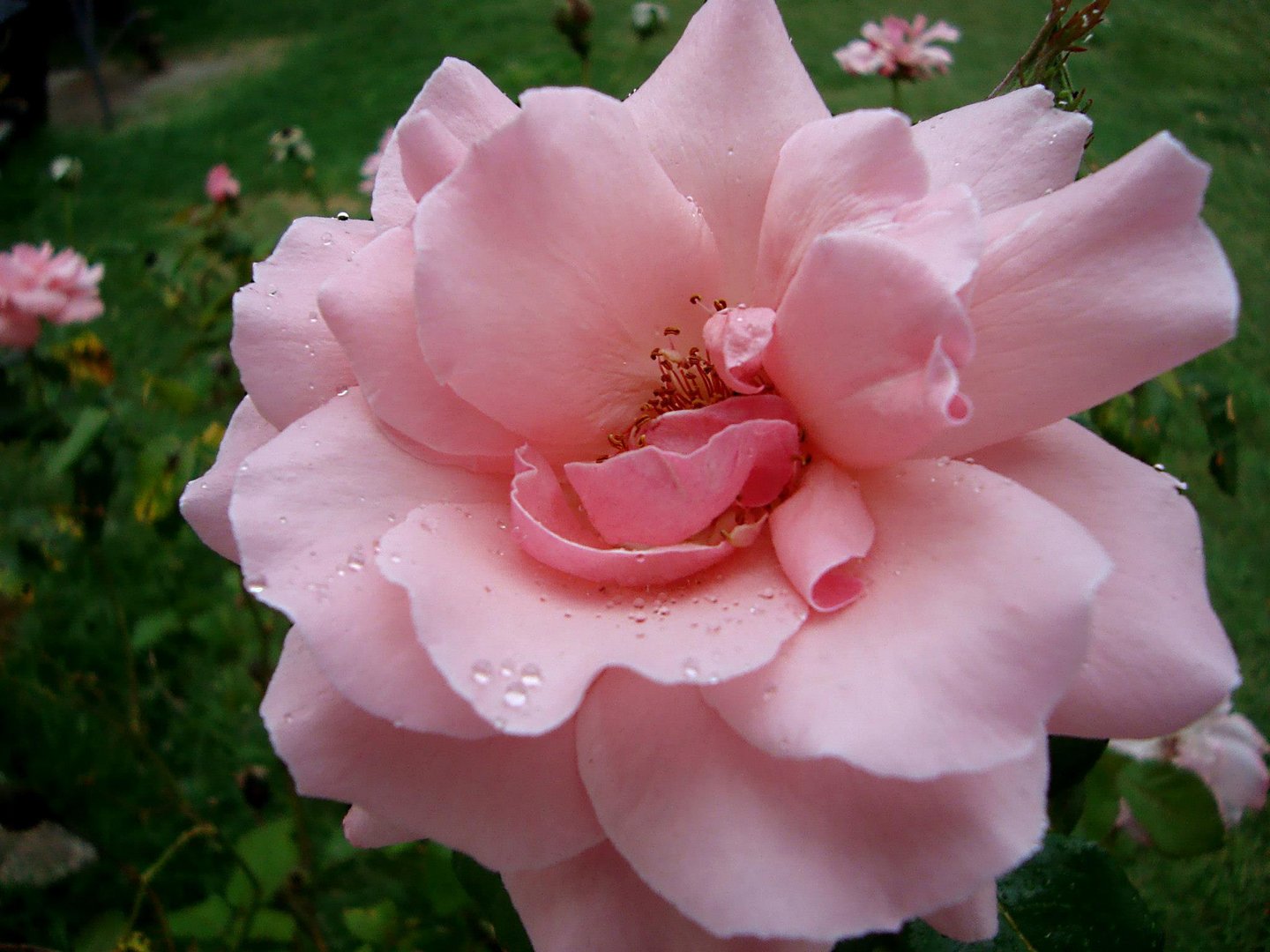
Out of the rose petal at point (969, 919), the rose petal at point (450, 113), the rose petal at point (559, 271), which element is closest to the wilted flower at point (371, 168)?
the rose petal at point (450, 113)

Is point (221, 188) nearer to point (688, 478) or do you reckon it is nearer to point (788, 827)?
point (688, 478)

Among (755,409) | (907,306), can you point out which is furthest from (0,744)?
(907,306)

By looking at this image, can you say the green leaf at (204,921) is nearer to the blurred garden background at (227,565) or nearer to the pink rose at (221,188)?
the blurred garden background at (227,565)

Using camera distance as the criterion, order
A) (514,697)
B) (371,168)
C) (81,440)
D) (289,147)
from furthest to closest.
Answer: (289,147)
(371,168)
(81,440)
(514,697)

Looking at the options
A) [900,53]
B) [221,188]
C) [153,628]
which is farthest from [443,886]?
[900,53]

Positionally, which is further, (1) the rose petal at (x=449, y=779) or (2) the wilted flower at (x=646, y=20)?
(2) the wilted flower at (x=646, y=20)

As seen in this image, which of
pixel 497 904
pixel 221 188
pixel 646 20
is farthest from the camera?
pixel 221 188
